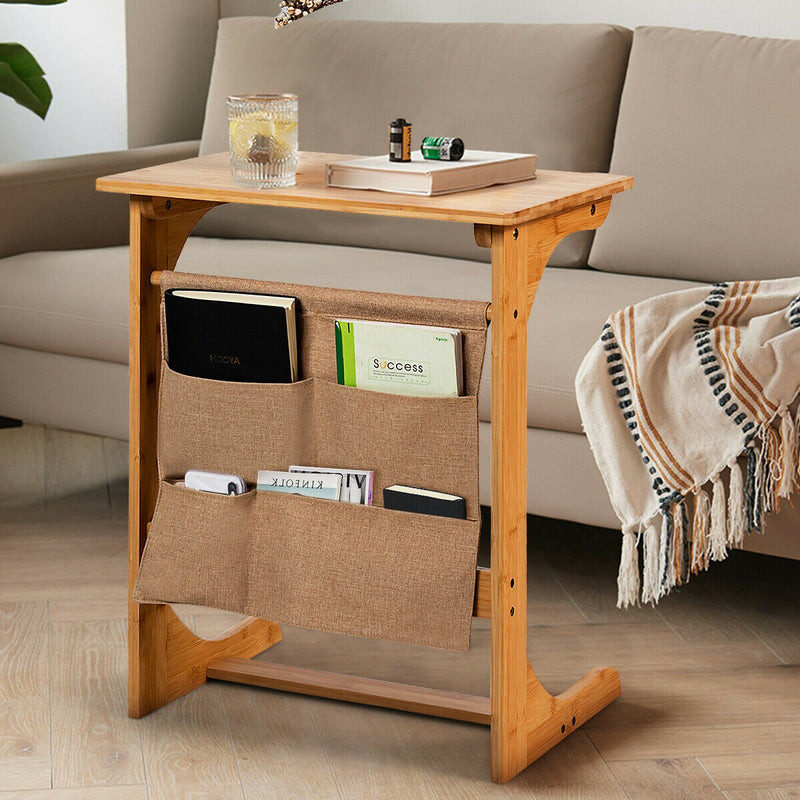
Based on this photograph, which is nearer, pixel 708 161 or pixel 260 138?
pixel 260 138

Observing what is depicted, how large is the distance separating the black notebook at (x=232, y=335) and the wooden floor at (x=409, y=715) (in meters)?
0.45

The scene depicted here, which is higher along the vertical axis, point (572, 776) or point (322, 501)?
point (322, 501)

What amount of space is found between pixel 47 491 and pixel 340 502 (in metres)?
1.21

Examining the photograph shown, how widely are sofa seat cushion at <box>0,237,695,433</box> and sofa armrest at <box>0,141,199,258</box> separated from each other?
8 centimetres

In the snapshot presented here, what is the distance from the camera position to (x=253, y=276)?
2312 millimetres

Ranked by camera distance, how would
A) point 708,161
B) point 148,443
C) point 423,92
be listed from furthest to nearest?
point 423,92 → point 708,161 → point 148,443

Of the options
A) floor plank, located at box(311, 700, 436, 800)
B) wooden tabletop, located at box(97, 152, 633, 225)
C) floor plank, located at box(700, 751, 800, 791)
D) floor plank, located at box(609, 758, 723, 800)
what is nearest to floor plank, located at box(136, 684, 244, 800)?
floor plank, located at box(311, 700, 436, 800)

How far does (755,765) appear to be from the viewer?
1.61 metres

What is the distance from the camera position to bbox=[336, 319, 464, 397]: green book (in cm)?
148

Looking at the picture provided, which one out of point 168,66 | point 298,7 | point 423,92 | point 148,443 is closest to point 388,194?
point 298,7

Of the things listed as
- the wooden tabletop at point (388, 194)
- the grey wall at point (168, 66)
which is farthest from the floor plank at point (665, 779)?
the grey wall at point (168, 66)

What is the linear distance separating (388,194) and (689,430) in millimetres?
534

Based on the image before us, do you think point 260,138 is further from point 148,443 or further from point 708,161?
point 708,161

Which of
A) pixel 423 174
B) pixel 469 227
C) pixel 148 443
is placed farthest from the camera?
pixel 469 227
